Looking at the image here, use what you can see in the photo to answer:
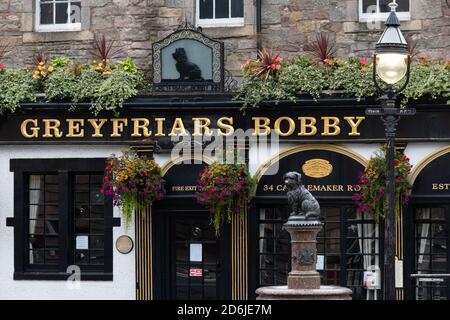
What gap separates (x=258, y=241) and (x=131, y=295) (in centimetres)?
209

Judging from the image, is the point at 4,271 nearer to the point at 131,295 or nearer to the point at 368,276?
the point at 131,295

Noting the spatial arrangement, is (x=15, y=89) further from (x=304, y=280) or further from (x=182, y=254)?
(x=304, y=280)

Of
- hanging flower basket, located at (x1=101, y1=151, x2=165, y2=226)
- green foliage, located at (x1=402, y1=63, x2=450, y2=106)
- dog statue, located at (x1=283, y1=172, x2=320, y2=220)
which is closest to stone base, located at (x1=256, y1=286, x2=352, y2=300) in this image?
dog statue, located at (x1=283, y1=172, x2=320, y2=220)

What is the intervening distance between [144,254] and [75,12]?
3972 millimetres

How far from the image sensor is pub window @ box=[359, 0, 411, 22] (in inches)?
866

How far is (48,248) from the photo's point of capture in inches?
902

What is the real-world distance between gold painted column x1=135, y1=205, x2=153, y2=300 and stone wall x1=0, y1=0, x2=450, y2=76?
7.69 ft

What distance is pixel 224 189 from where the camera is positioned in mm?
21547

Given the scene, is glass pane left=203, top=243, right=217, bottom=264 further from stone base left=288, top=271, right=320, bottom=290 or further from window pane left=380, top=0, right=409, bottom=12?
window pane left=380, top=0, right=409, bottom=12

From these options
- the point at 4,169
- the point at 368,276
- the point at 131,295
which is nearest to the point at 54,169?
the point at 4,169

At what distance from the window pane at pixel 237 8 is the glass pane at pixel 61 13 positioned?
264cm

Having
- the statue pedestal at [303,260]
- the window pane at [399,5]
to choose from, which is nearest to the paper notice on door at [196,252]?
the statue pedestal at [303,260]

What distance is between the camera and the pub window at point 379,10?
22000 mm

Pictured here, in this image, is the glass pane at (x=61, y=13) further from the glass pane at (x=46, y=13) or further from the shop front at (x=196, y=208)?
the shop front at (x=196, y=208)
